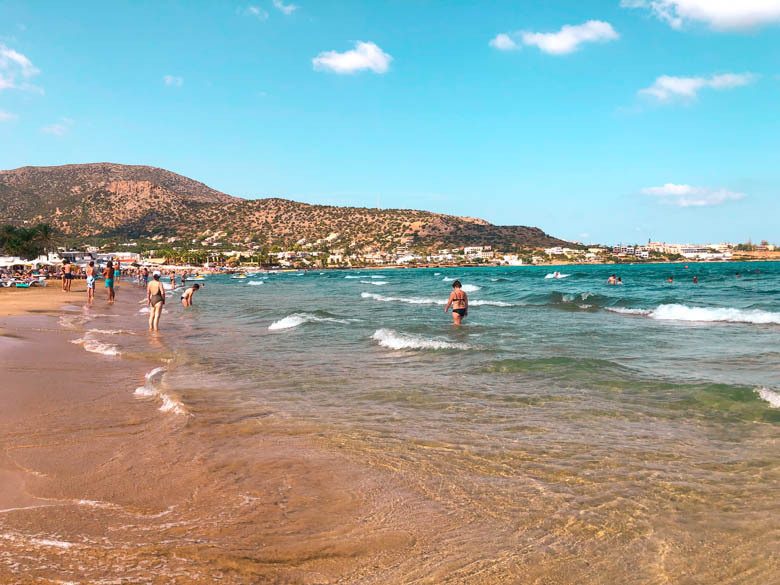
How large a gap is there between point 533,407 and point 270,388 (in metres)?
4.30

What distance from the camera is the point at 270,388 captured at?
9.00m

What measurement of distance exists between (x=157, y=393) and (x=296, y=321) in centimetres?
1127

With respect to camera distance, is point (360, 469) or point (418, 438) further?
point (418, 438)

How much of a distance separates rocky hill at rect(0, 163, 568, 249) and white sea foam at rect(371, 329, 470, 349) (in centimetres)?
15409

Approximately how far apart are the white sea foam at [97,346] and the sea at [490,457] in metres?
0.21

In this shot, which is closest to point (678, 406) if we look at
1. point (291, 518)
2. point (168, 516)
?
point (291, 518)

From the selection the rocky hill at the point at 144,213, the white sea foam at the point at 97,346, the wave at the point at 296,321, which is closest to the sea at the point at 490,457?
the white sea foam at the point at 97,346

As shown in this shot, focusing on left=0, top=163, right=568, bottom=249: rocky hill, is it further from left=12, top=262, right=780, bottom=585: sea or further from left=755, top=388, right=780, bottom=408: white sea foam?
left=755, top=388, right=780, bottom=408: white sea foam

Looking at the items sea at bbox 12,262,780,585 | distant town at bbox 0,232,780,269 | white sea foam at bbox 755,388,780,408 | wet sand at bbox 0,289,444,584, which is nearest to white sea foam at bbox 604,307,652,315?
sea at bbox 12,262,780,585

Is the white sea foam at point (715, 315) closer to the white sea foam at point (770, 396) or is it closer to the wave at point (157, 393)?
the white sea foam at point (770, 396)

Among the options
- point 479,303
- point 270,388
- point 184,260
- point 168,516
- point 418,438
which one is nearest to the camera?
point 168,516

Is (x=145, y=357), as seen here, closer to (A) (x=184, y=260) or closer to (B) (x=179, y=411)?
(B) (x=179, y=411)

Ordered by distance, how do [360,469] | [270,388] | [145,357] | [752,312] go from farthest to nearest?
1. [752,312]
2. [145,357]
3. [270,388]
4. [360,469]

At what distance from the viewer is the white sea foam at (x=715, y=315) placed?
19406 mm
